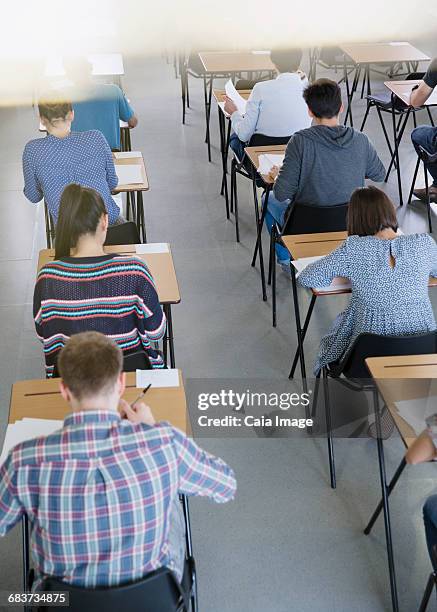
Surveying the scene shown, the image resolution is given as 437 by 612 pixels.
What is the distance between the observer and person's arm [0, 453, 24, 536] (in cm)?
177

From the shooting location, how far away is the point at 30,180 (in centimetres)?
375

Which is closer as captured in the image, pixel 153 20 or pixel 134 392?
pixel 134 392

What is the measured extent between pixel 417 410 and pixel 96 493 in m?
1.21

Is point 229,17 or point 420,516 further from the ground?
point 229,17

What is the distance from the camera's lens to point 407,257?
110 inches

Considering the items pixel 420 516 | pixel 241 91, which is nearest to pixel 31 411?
pixel 420 516

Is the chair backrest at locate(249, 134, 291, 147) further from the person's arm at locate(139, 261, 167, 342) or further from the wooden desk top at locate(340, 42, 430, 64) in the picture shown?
the person's arm at locate(139, 261, 167, 342)

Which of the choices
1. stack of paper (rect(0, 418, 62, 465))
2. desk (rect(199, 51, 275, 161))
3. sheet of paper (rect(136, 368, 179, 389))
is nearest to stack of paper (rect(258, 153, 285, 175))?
sheet of paper (rect(136, 368, 179, 389))

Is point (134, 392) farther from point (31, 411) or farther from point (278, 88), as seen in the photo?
point (278, 88)

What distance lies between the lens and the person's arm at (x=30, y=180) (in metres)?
3.70

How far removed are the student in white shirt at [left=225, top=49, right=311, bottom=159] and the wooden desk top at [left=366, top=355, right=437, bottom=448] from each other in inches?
91.4

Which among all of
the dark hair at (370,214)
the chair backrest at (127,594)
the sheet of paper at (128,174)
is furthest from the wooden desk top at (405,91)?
the chair backrest at (127,594)

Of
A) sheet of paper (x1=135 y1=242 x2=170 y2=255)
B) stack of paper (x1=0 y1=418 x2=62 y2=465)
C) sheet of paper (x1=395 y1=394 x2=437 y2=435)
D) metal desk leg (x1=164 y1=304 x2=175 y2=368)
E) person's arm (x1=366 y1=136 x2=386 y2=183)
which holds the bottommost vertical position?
metal desk leg (x1=164 y1=304 x2=175 y2=368)

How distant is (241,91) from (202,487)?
409 centimetres
